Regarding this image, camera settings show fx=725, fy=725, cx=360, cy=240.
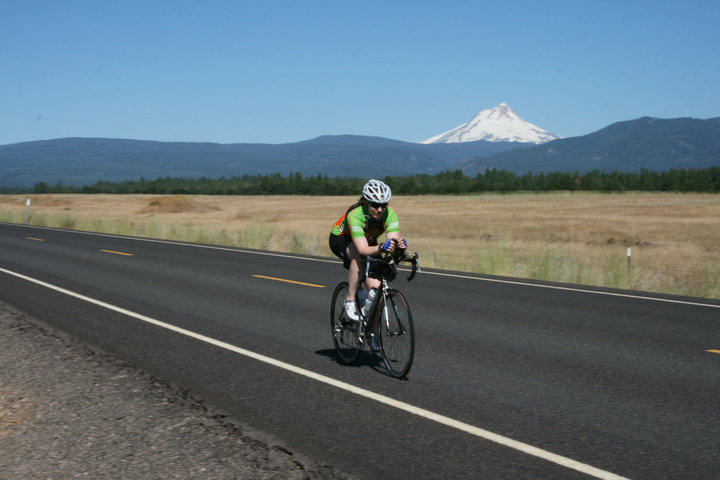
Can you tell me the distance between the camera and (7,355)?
7.85 meters

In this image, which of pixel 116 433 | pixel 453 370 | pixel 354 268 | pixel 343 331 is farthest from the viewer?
pixel 343 331

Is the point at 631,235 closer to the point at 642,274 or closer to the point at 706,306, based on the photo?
the point at 642,274

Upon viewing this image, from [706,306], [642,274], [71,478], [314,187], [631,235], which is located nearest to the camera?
[71,478]

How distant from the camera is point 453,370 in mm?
7203

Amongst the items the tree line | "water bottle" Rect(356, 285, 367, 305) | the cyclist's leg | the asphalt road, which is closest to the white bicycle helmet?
the cyclist's leg

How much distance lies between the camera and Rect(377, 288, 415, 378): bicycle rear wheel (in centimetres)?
668

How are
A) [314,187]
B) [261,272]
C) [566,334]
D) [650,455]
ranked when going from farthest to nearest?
[314,187] → [261,272] → [566,334] → [650,455]

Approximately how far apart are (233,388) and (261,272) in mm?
9910

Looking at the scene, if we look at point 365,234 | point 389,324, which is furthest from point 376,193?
point 389,324

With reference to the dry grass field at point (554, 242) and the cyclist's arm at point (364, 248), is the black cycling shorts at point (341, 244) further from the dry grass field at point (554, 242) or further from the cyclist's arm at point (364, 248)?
the dry grass field at point (554, 242)

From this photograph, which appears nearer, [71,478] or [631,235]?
[71,478]

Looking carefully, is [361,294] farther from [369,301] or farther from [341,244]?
[341,244]

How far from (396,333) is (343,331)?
0.96 m

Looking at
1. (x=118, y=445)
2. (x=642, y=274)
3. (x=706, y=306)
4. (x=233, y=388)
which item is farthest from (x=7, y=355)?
(x=642, y=274)
